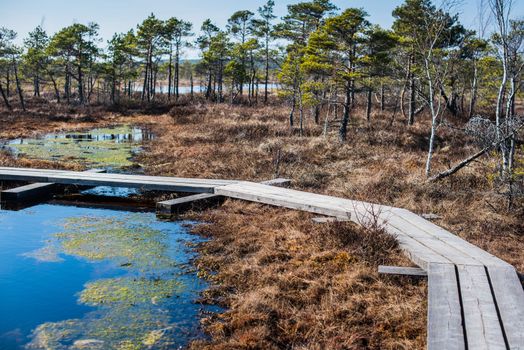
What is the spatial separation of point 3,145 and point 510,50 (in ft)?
74.2

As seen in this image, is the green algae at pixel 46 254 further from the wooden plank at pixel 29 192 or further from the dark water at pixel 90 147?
the dark water at pixel 90 147

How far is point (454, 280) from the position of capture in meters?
5.65

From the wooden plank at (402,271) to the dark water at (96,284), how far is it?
262 centimetres

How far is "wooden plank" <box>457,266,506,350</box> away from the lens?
13.7ft

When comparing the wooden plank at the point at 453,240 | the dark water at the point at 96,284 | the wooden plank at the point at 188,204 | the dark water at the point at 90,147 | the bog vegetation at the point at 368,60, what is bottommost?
the dark water at the point at 96,284

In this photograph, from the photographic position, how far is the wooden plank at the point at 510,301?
14.1 feet

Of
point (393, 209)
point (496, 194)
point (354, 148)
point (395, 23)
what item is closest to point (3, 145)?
point (354, 148)

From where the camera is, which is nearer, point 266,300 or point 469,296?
point 469,296

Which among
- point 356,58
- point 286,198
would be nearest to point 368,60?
point 356,58

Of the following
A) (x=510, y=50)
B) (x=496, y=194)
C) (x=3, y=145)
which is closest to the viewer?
(x=496, y=194)

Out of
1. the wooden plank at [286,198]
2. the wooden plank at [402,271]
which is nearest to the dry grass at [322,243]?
the wooden plank at [402,271]

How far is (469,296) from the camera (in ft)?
17.0

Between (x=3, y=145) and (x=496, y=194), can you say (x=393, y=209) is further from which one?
(x=3, y=145)

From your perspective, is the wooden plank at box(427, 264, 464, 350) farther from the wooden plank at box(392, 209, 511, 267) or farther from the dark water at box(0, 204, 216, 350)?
the dark water at box(0, 204, 216, 350)
